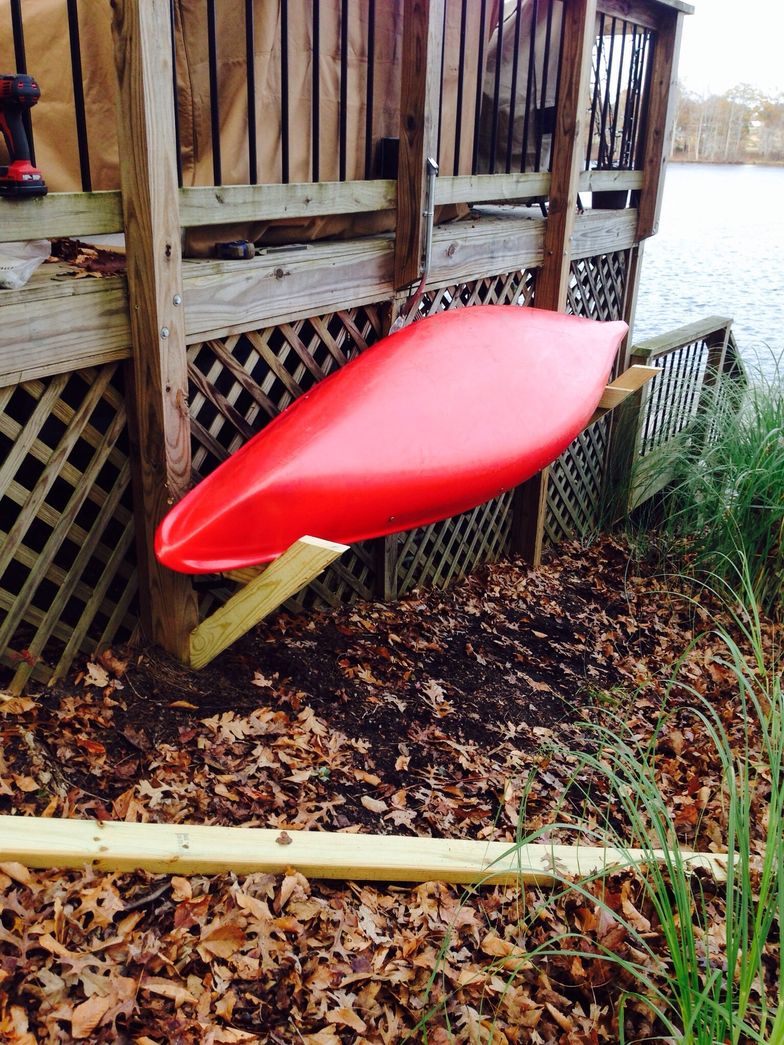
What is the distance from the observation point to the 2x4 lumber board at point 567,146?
4.21 m

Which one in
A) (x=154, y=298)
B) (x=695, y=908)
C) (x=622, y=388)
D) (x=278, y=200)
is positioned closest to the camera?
(x=695, y=908)

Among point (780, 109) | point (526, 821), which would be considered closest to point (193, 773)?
point (526, 821)

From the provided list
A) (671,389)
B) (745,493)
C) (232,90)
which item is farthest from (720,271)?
(232,90)

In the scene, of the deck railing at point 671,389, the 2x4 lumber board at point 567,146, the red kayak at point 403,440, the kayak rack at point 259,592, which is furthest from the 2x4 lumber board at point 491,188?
the deck railing at point 671,389

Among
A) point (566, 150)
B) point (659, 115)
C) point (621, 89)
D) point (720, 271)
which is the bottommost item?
point (720, 271)

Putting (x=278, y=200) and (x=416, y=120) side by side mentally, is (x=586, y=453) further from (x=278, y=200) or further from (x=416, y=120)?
(x=278, y=200)

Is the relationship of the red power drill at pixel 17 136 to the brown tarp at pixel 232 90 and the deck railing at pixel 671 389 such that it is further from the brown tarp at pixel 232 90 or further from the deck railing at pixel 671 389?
the deck railing at pixel 671 389

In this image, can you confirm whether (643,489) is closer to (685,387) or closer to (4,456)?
(685,387)

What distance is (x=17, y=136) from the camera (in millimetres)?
2301

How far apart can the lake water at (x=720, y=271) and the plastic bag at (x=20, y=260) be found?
14.6 ft

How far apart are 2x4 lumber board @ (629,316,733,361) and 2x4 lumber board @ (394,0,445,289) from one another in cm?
266

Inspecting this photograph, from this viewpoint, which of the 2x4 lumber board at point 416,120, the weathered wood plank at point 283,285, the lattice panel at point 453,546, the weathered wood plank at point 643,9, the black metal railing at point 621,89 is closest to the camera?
the weathered wood plank at point 283,285

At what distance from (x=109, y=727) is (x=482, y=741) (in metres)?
1.33

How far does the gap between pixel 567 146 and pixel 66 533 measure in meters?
3.02
